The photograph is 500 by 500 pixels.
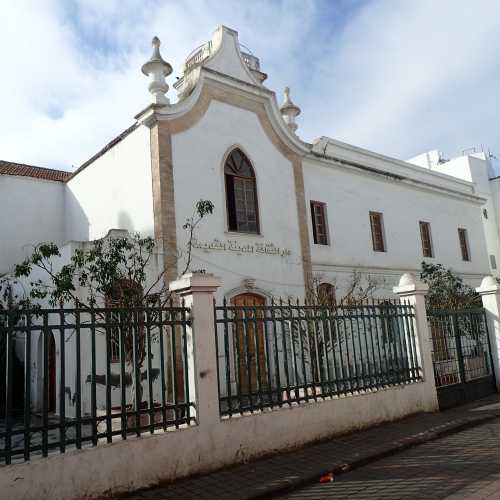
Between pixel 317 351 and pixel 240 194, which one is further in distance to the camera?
pixel 240 194

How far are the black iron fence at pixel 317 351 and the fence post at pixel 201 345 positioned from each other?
19 centimetres

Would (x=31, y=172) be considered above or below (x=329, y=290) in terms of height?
above

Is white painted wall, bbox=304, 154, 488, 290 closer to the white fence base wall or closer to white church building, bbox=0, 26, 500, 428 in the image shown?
white church building, bbox=0, 26, 500, 428

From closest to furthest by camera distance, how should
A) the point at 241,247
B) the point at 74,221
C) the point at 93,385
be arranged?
the point at 93,385
the point at 241,247
the point at 74,221

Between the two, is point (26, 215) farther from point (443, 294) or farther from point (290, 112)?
point (443, 294)

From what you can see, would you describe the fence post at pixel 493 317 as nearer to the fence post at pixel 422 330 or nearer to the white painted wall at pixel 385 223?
the fence post at pixel 422 330

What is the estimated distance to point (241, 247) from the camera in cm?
1304

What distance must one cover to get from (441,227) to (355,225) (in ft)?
18.9

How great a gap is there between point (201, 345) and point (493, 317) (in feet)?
25.6

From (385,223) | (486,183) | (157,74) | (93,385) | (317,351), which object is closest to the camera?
(93,385)

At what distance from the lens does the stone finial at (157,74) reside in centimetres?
1255

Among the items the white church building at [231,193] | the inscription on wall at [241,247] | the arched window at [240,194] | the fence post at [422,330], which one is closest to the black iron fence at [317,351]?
the fence post at [422,330]

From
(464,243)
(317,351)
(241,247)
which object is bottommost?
(317,351)

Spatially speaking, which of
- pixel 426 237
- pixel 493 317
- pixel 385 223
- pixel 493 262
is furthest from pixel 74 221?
pixel 493 262
